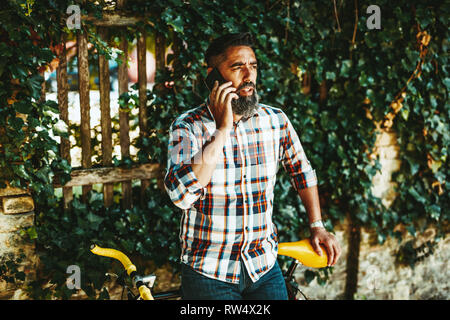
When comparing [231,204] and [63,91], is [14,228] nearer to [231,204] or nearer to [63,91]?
[63,91]

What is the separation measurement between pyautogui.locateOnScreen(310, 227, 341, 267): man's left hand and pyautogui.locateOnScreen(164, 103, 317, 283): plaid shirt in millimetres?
236

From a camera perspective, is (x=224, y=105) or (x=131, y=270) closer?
(x=224, y=105)

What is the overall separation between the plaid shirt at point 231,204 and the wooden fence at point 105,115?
42.5 inches

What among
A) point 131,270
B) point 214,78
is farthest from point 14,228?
point 214,78

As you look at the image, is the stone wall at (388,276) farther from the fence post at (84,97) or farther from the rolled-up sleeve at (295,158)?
the fence post at (84,97)

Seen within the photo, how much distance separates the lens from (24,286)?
292 centimetres

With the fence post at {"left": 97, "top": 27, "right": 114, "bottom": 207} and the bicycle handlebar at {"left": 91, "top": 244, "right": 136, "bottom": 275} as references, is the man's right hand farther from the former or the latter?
the fence post at {"left": 97, "top": 27, "right": 114, "bottom": 207}

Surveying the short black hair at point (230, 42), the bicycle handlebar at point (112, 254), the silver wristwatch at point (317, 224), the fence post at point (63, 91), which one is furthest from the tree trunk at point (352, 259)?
the fence post at point (63, 91)

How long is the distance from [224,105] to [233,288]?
916 millimetres

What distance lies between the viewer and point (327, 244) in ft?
7.32

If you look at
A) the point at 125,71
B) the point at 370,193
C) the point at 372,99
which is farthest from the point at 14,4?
the point at 370,193

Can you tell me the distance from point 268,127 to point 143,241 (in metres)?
1.53
